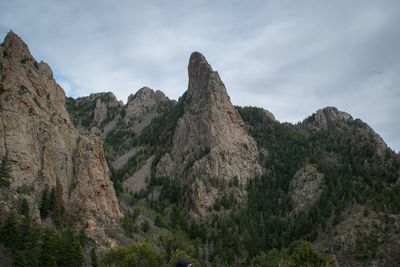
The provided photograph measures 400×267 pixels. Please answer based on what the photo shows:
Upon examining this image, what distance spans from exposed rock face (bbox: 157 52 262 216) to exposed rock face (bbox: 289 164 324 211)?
17.6m

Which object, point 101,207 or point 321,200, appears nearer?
point 101,207

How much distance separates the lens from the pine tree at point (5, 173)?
5928cm

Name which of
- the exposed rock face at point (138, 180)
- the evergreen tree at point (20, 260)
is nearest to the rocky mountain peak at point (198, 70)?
the exposed rock face at point (138, 180)

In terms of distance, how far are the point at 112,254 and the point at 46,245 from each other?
10.4 metres

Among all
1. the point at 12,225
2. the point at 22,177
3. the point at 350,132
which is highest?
the point at 350,132

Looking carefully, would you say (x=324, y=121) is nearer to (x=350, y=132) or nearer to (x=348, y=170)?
(x=350, y=132)

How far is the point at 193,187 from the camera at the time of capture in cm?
11850

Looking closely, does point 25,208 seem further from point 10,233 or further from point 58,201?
point 58,201

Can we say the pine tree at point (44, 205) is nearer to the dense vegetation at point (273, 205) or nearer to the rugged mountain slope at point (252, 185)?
the dense vegetation at point (273, 205)

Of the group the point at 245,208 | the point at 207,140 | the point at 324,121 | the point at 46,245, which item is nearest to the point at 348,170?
the point at 245,208

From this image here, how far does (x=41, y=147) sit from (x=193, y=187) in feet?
193

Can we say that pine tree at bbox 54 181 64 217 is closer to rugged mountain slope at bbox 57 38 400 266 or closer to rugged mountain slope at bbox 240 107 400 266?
rugged mountain slope at bbox 57 38 400 266

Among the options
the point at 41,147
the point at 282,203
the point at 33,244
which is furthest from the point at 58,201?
the point at 282,203

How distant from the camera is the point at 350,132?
447ft
